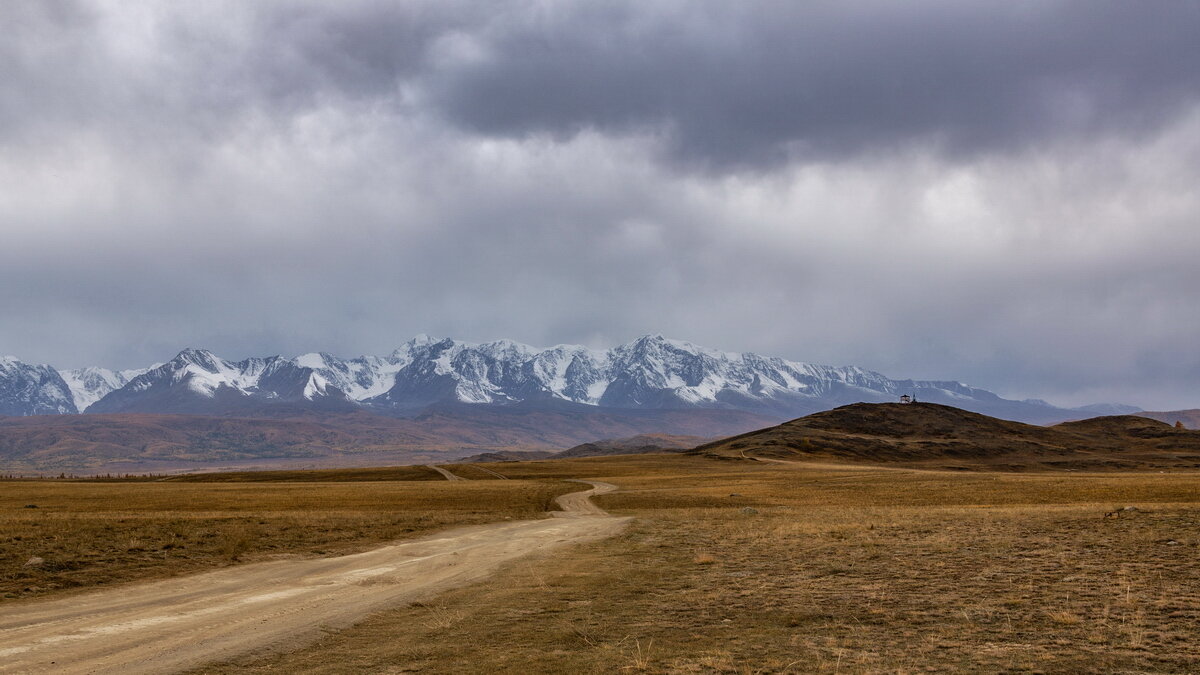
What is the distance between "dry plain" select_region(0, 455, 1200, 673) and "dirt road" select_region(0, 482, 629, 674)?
132 cm

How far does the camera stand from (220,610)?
20.0 meters

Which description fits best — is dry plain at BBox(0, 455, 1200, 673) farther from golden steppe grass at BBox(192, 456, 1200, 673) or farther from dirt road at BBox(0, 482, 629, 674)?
dirt road at BBox(0, 482, 629, 674)

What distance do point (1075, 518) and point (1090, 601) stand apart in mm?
19563

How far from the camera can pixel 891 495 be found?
6562 cm

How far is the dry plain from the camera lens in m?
14.2

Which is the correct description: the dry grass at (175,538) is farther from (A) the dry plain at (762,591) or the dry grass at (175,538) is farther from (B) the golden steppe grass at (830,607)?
(B) the golden steppe grass at (830,607)

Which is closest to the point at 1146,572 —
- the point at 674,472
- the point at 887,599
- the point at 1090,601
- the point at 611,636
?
the point at 1090,601

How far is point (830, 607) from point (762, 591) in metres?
2.80

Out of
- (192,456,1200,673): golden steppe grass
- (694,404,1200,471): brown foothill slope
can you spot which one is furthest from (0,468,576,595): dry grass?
(694,404,1200,471): brown foothill slope

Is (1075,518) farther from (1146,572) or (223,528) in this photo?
(223,528)

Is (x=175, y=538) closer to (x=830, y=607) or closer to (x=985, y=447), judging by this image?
(x=830, y=607)

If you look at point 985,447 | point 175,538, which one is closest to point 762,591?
point 175,538

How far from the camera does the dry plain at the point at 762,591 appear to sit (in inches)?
559

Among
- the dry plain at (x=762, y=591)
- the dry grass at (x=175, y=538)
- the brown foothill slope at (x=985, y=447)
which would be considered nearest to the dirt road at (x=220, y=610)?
the dry plain at (x=762, y=591)
